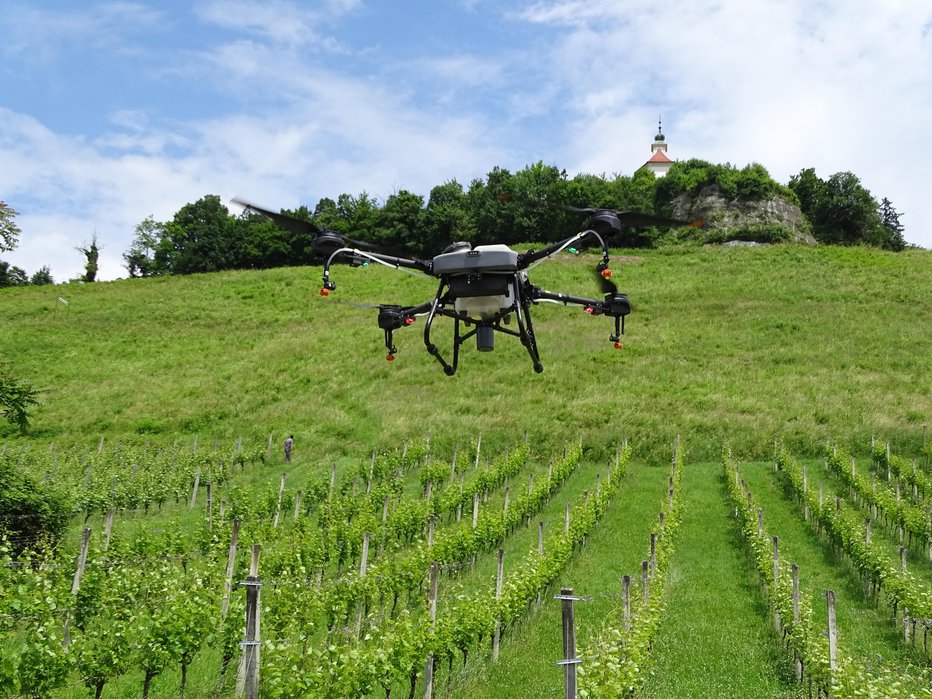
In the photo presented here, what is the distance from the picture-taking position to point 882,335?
40.3 metres

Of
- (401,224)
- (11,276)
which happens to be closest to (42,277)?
(11,276)

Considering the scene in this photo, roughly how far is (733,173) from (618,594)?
67318 mm

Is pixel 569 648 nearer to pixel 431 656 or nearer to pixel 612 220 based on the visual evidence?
pixel 431 656

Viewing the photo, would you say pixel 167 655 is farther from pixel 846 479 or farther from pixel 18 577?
pixel 846 479

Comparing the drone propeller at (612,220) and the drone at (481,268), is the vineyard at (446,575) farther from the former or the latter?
the drone propeller at (612,220)

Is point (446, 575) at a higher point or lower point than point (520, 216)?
lower

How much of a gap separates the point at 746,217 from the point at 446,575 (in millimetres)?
64750

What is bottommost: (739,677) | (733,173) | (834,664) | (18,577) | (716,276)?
(739,677)

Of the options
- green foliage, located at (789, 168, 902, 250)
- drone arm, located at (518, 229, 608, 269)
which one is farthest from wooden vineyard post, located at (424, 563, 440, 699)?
green foliage, located at (789, 168, 902, 250)

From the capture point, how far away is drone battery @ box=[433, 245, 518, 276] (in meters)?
9.84

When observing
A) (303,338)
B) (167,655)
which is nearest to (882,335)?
(303,338)

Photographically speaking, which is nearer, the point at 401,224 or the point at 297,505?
the point at 297,505

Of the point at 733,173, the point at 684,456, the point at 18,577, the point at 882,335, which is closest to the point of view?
the point at 18,577

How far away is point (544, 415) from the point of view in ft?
101
